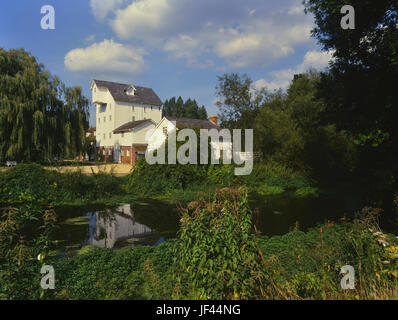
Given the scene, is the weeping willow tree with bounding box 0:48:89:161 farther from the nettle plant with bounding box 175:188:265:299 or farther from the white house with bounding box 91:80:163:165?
the nettle plant with bounding box 175:188:265:299

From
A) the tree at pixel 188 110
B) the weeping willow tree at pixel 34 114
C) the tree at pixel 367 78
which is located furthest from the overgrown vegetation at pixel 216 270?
the tree at pixel 188 110

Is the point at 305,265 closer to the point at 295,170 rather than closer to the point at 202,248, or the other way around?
the point at 202,248

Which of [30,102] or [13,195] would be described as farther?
[30,102]

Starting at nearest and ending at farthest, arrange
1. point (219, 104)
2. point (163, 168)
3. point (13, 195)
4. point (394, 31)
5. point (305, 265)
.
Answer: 1. point (305, 265)
2. point (394, 31)
3. point (13, 195)
4. point (163, 168)
5. point (219, 104)

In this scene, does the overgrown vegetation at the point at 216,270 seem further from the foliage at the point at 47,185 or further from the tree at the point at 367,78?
the foliage at the point at 47,185

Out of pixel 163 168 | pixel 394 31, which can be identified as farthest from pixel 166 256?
pixel 163 168

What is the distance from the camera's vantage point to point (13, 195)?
486 inches

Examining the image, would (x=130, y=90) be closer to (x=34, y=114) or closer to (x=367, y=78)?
(x=34, y=114)

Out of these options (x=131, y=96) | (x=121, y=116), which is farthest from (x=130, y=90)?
(x=121, y=116)

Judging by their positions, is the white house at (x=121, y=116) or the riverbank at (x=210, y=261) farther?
the white house at (x=121, y=116)

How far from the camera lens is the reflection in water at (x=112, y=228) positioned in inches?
313

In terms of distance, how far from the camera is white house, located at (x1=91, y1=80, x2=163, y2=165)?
3803 centimetres

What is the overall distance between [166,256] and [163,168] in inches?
431

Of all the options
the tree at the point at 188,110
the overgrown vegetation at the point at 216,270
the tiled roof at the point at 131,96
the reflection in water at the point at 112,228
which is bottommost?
the reflection in water at the point at 112,228
